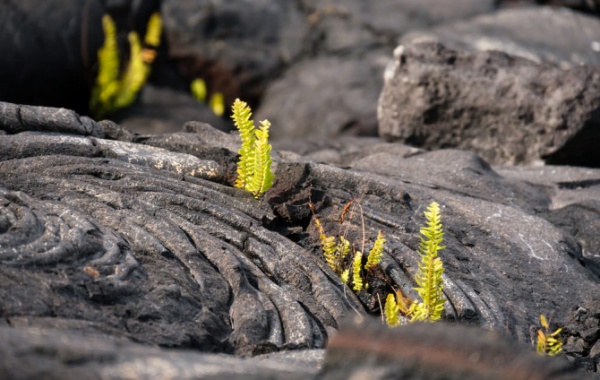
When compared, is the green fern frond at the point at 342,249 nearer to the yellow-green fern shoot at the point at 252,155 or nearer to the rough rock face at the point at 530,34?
the yellow-green fern shoot at the point at 252,155

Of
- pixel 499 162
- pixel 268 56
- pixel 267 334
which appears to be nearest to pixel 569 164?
pixel 499 162

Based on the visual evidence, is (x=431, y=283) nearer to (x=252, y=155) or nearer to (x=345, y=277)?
(x=345, y=277)

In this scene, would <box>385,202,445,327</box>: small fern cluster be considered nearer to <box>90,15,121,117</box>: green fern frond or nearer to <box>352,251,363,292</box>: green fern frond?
<box>352,251,363,292</box>: green fern frond

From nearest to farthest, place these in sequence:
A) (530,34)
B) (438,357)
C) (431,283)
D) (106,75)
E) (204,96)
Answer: (438,357), (431,283), (106,75), (530,34), (204,96)

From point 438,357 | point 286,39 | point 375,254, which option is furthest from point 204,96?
point 438,357

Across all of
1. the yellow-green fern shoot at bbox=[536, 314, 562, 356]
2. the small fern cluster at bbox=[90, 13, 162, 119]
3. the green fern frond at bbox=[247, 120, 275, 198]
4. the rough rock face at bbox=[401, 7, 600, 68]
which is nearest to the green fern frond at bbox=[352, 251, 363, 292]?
the green fern frond at bbox=[247, 120, 275, 198]

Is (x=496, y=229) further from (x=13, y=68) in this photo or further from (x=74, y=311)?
(x=13, y=68)
